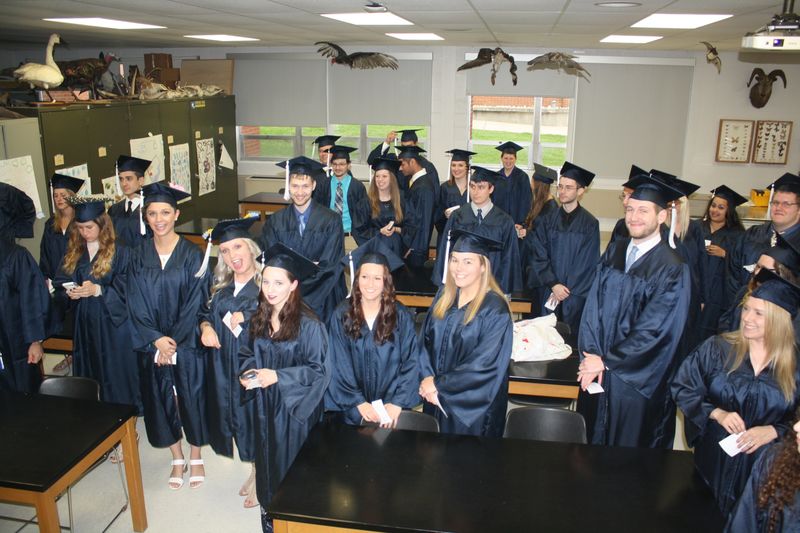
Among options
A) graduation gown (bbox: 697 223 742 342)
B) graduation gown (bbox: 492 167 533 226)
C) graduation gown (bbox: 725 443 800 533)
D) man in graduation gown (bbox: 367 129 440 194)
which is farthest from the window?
graduation gown (bbox: 725 443 800 533)

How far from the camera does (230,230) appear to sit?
338 centimetres

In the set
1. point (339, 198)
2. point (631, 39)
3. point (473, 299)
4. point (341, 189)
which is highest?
point (631, 39)

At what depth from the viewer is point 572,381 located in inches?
139

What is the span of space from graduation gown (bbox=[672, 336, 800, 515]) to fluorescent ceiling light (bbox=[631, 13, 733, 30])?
3.59m

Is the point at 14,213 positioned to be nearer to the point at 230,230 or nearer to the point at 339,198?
the point at 230,230

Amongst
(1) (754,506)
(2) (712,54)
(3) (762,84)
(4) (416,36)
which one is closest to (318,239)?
(1) (754,506)

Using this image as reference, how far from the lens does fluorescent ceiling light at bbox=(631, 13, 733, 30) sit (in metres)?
5.15

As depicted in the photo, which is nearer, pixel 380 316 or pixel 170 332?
pixel 380 316

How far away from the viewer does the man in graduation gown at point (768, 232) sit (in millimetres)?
4508

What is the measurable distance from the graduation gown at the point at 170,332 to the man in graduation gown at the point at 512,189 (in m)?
4.54

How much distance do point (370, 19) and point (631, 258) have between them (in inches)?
150

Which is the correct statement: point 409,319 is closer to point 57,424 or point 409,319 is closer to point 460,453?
point 460,453

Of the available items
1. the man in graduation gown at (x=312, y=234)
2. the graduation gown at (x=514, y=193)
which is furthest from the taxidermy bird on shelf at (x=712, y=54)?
the man in graduation gown at (x=312, y=234)

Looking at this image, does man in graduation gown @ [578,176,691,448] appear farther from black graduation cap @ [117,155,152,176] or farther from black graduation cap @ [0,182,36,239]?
black graduation cap @ [0,182,36,239]
